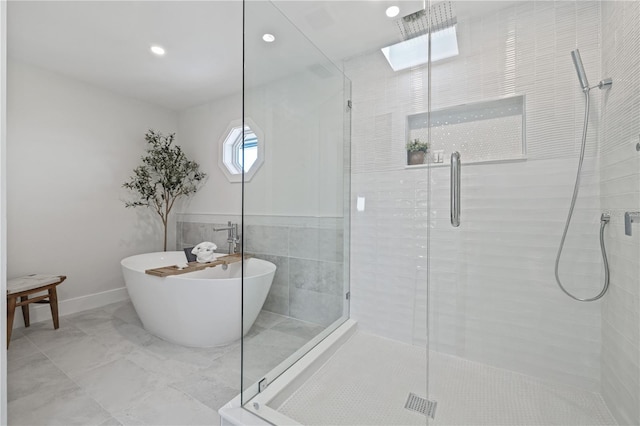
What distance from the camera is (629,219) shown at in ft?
4.18

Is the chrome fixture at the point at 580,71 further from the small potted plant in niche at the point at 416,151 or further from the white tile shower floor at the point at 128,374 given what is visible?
the white tile shower floor at the point at 128,374

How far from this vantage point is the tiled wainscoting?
1.81 m

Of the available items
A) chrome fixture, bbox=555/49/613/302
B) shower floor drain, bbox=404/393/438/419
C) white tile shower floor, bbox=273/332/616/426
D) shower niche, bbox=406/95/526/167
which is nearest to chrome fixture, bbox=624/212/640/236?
chrome fixture, bbox=555/49/613/302

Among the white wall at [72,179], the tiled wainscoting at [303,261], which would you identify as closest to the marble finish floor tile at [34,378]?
the white wall at [72,179]

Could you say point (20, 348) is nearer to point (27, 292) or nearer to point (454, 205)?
point (27, 292)

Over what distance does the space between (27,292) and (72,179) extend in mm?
1168

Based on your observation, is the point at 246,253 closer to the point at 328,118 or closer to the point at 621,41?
the point at 328,118

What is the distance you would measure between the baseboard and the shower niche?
352 centimetres

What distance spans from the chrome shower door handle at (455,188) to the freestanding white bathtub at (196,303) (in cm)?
125

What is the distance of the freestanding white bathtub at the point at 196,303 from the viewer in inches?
76.1

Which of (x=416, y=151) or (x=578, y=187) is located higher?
(x=416, y=151)

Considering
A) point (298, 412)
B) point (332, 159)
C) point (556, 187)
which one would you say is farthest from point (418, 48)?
point (298, 412)

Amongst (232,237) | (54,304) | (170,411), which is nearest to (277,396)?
(170,411)

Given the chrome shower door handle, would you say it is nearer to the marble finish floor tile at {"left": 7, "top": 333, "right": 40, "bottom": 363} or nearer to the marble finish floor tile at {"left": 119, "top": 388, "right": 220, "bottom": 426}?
the marble finish floor tile at {"left": 119, "top": 388, "right": 220, "bottom": 426}
